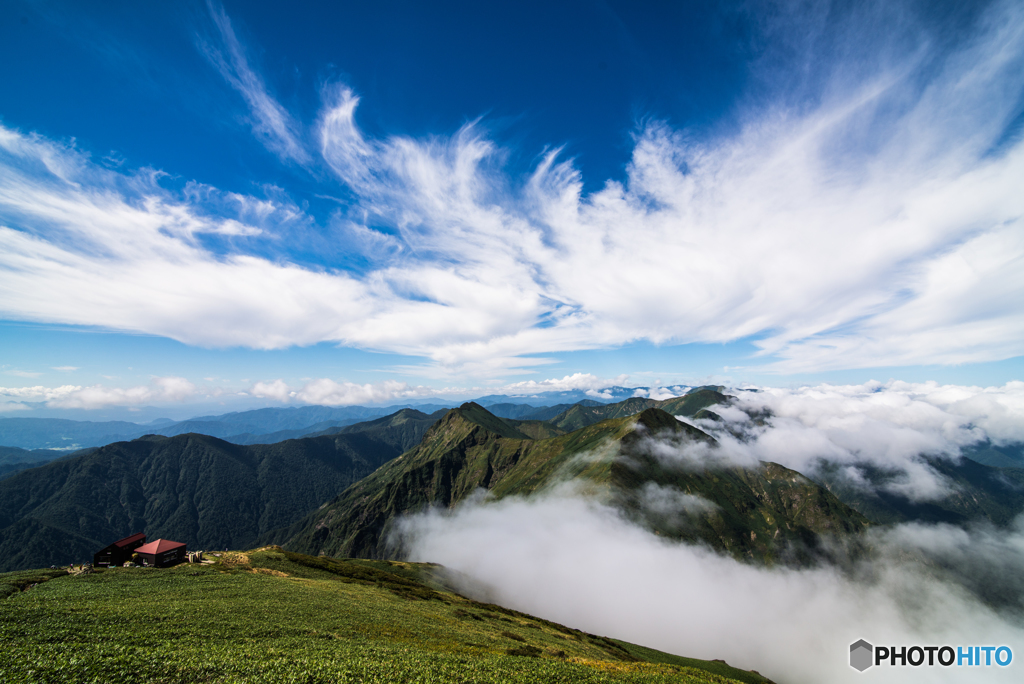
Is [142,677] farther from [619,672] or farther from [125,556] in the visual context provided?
[125,556]

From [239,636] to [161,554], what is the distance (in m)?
62.3

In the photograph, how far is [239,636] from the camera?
125 ft

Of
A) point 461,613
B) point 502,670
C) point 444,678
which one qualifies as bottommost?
point 461,613

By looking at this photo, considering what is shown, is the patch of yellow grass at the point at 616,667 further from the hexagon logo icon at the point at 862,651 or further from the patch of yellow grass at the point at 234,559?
the patch of yellow grass at the point at 234,559

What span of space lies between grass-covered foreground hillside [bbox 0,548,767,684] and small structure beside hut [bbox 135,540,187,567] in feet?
22.2

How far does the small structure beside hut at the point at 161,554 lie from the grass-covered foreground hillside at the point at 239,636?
675cm

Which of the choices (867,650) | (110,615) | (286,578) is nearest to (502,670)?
(110,615)

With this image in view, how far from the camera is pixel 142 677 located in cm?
2591

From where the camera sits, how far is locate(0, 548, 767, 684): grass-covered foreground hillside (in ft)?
90.9

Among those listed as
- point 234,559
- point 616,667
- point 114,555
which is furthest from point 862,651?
point 114,555

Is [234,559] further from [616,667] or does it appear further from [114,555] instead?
A: [616,667]

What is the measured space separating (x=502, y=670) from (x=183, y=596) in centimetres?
4895

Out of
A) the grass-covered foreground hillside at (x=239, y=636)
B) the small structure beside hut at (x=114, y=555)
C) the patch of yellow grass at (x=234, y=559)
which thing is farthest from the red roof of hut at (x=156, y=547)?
the patch of yellow grass at (x=234, y=559)

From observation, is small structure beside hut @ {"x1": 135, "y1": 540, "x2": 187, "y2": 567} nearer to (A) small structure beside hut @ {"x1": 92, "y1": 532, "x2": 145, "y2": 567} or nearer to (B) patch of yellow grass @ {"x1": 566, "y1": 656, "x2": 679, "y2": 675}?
(A) small structure beside hut @ {"x1": 92, "y1": 532, "x2": 145, "y2": 567}
